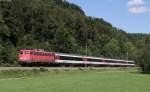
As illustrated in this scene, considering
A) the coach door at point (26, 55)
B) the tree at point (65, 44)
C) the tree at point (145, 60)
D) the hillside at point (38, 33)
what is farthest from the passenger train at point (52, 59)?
the tree at point (65, 44)

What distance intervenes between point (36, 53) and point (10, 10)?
5450 cm

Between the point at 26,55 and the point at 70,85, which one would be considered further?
the point at 26,55

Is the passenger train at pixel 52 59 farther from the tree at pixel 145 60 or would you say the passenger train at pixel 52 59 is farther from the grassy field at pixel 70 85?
the tree at pixel 145 60

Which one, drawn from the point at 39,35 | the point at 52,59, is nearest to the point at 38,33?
the point at 39,35

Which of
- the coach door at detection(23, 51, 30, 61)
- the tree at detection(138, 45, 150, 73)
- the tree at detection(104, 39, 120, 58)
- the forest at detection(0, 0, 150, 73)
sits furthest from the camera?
the tree at detection(104, 39, 120, 58)

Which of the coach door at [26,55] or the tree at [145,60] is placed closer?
the coach door at [26,55]

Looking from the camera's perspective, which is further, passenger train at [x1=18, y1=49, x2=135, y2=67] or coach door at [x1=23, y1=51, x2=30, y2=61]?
passenger train at [x1=18, y1=49, x2=135, y2=67]

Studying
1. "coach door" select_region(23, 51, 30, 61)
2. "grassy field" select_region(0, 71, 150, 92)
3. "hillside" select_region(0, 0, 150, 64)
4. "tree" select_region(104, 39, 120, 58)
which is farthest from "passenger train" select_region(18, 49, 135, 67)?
"tree" select_region(104, 39, 120, 58)

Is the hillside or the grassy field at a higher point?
the hillside

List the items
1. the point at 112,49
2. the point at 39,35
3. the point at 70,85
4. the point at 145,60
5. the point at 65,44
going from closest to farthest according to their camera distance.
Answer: the point at 70,85 < the point at 145,60 < the point at 65,44 < the point at 39,35 < the point at 112,49

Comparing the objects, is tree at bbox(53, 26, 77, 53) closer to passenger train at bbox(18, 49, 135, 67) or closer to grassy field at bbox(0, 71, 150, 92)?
passenger train at bbox(18, 49, 135, 67)

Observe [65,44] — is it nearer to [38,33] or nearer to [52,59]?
[38,33]

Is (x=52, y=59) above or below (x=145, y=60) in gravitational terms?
above

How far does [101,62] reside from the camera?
112625 millimetres
